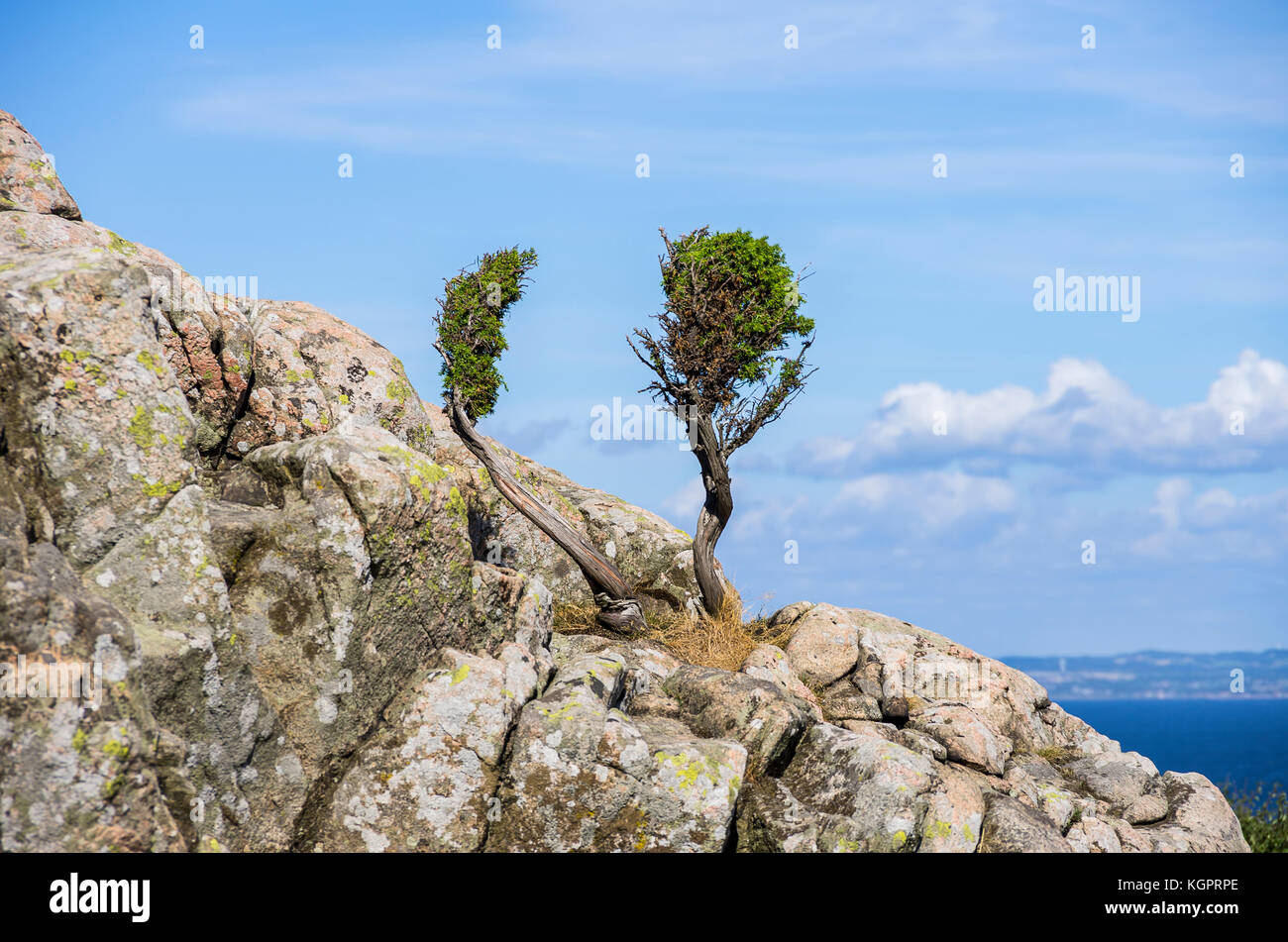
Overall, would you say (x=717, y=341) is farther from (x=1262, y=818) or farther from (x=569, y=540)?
(x=1262, y=818)

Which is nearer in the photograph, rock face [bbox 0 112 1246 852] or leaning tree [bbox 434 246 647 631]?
rock face [bbox 0 112 1246 852]

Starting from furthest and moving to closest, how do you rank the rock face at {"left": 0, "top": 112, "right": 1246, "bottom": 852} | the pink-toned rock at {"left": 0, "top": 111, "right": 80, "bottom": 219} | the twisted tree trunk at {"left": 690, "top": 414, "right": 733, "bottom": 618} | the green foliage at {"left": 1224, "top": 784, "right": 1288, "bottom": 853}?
1. the green foliage at {"left": 1224, "top": 784, "right": 1288, "bottom": 853}
2. the twisted tree trunk at {"left": 690, "top": 414, "right": 733, "bottom": 618}
3. the pink-toned rock at {"left": 0, "top": 111, "right": 80, "bottom": 219}
4. the rock face at {"left": 0, "top": 112, "right": 1246, "bottom": 852}

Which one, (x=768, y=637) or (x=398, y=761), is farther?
(x=768, y=637)

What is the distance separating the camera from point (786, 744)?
17656mm

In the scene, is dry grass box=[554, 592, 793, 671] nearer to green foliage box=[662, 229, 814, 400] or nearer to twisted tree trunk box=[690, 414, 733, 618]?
twisted tree trunk box=[690, 414, 733, 618]

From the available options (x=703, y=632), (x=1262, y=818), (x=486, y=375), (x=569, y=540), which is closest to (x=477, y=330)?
(x=486, y=375)

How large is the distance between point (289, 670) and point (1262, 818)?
31478 millimetres

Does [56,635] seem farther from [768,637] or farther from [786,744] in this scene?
[768,637]

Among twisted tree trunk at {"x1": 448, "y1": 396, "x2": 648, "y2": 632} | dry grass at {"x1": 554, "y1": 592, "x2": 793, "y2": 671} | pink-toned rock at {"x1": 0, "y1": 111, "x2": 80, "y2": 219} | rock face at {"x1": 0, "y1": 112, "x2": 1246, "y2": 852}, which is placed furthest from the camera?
twisted tree trunk at {"x1": 448, "y1": 396, "x2": 648, "y2": 632}

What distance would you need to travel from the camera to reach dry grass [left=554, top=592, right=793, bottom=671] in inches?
920

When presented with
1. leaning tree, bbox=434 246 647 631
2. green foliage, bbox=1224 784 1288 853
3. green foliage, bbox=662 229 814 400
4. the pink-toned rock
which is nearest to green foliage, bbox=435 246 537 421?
leaning tree, bbox=434 246 647 631
